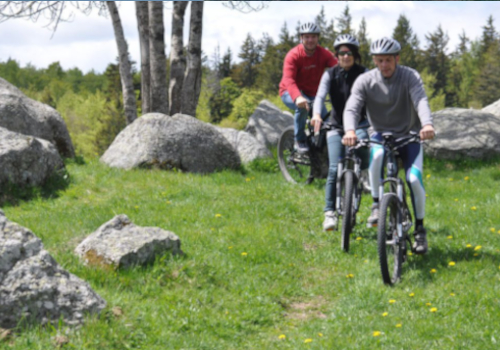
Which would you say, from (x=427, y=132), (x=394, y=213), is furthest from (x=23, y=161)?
(x=427, y=132)

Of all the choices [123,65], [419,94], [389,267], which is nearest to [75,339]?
[389,267]

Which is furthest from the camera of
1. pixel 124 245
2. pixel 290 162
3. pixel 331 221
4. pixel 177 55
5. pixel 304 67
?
pixel 177 55

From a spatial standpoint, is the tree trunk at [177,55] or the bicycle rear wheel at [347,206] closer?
the bicycle rear wheel at [347,206]

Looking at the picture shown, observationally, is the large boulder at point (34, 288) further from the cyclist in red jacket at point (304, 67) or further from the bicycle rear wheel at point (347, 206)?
the cyclist in red jacket at point (304, 67)

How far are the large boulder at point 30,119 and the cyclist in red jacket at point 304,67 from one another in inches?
201

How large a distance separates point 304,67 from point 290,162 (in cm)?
209

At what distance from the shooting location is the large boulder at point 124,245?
606cm

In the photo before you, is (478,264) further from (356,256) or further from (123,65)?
(123,65)

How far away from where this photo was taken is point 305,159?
10.7m

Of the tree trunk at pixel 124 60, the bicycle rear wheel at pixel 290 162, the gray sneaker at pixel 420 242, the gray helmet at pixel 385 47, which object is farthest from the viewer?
the tree trunk at pixel 124 60

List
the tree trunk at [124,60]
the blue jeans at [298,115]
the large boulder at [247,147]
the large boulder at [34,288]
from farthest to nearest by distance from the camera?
the tree trunk at [124,60], the large boulder at [247,147], the blue jeans at [298,115], the large boulder at [34,288]

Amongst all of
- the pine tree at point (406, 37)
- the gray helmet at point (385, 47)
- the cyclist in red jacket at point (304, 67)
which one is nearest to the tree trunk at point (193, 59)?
the cyclist in red jacket at point (304, 67)

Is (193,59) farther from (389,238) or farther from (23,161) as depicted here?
(389,238)

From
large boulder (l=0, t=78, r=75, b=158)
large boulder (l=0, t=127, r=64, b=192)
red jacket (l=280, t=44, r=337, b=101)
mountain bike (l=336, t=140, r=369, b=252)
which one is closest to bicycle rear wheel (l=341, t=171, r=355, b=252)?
mountain bike (l=336, t=140, r=369, b=252)
